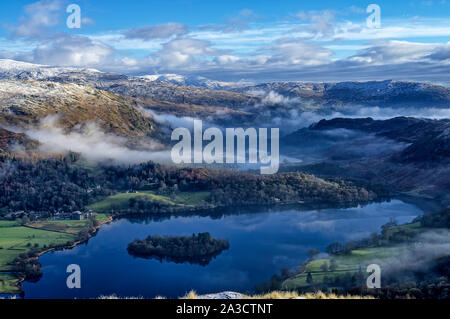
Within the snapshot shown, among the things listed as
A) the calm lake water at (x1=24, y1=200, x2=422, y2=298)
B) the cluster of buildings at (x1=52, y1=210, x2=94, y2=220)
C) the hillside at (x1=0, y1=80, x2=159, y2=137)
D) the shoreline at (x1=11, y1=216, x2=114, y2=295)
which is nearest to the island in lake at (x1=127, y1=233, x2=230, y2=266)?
the calm lake water at (x1=24, y1=200, x2=422, y2=298)

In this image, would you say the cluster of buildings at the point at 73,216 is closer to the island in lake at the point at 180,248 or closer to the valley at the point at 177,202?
the valley at the point at 177,202

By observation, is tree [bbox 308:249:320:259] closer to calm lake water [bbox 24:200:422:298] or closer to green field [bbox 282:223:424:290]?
calm lake water [bbox 24:200:422:298]

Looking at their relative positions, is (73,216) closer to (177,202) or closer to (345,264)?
(177,202)

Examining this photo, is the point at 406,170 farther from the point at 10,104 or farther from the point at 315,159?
the point at 10,104

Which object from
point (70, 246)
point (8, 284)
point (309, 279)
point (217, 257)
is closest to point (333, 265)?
point (309, 279)

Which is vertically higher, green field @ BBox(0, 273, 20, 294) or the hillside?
the hillside
